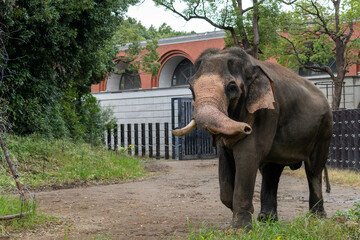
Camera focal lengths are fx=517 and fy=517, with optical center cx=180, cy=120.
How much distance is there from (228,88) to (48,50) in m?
9.42

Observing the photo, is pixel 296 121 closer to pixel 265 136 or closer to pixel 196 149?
pixel 265 136

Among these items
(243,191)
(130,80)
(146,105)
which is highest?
(130,80)

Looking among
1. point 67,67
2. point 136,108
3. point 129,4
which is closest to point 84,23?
point 67,67

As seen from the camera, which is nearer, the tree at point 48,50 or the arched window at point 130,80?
the tree at point 48,50

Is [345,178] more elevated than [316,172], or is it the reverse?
[316,172]

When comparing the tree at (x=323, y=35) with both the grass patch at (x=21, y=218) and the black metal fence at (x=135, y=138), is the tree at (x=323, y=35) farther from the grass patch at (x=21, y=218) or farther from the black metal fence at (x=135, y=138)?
the grass patch at (x=21, y=218)

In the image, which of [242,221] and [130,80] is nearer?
[242,221]

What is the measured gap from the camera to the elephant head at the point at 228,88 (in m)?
4.85

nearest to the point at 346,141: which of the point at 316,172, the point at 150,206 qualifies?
the point at 150,206

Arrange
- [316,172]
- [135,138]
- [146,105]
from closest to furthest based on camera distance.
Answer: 1. [316,172]
2. [135,138]
3. [146,105]

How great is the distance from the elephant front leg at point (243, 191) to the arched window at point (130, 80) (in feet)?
91.9

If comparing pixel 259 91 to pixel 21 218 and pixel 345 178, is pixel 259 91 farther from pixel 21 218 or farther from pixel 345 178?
pixel 345 178

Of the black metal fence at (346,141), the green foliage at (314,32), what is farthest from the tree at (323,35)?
the black metal fence at (346,141)

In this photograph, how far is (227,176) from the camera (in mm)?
5648
